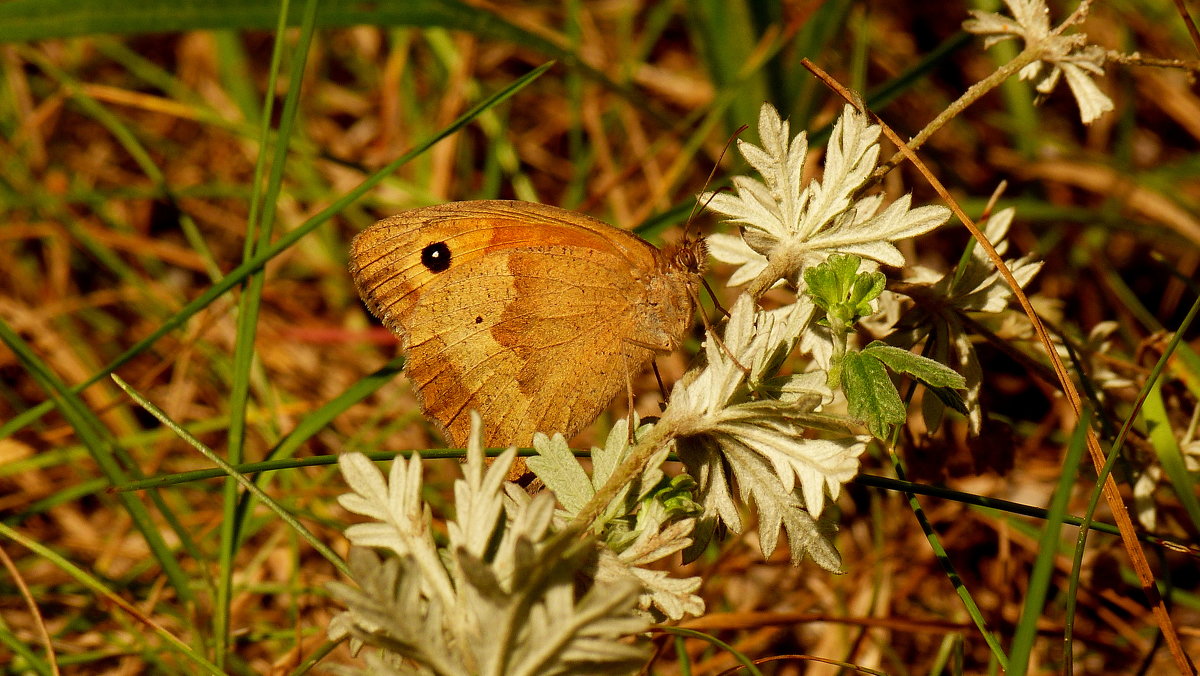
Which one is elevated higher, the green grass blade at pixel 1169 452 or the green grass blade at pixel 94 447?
the green grass blade at pixel 94 447

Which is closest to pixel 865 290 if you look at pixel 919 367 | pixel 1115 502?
pixel 919 367

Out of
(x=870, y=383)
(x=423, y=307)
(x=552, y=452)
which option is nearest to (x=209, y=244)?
(x=423, y=307)

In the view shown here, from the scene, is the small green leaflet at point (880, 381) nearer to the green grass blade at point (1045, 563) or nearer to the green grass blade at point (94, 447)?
the green grass blade at point (1045, 563)

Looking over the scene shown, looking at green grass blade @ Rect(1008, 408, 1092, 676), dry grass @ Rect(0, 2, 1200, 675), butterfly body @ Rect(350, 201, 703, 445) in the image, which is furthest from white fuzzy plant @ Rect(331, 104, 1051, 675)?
dry grass @ Rect(0, 2, 1200, 675)

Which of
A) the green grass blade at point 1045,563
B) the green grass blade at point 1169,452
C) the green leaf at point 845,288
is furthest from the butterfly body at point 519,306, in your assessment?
the green grass blade at point 1169,452

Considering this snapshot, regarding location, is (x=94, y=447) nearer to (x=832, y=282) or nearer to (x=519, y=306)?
(x=519, y=306)

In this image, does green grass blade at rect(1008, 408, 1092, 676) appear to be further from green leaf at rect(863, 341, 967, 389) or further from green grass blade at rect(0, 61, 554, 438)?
green grass blade at rect(0, 61, 554, 438)

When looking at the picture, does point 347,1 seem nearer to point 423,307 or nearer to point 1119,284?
point 423,307

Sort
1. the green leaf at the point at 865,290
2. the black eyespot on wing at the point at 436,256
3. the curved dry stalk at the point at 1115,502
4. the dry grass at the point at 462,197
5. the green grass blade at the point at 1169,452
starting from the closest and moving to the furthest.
A: the green leaf at the point at 865,290
the curved dry stalk at the point at 1115,502
the green grass blade at the point at 1169,452
the black eyespot on wing at the point at 436,256
the dry grass at the point at 462,197
